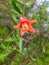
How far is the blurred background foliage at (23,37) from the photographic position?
2.94 feet

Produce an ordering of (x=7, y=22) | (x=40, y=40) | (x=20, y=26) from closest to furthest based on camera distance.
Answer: (x=20, y=26) → (x=7, y=22) → (x=40, y=40)

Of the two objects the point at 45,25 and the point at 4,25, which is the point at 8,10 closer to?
the point at 4,25

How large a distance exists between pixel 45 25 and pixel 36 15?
11 cm

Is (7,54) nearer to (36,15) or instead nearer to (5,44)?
(5,44)

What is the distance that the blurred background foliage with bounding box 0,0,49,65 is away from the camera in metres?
0.90

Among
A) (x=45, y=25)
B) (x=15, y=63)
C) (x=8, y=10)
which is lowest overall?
(x=15, y=63)

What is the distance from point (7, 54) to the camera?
89cm

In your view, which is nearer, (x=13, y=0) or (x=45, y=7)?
(x=13, y=0)

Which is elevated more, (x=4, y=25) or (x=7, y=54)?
(x=4, y=25)

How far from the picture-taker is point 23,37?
0.99 metres

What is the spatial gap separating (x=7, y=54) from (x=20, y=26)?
15cm

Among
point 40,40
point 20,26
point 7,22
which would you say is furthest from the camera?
point 40,40

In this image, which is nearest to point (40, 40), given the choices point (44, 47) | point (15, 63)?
point (44, 47)

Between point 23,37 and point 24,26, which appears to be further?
point 23,37
